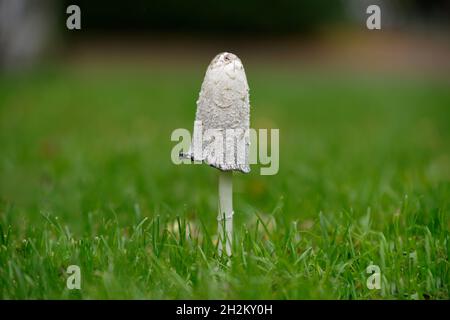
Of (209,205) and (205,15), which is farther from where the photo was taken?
(205,15)

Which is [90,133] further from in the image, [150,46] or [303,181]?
[150,46]

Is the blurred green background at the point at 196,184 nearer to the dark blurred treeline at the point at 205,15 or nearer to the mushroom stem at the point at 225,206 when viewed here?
the mushroom stem at the point at 225,206

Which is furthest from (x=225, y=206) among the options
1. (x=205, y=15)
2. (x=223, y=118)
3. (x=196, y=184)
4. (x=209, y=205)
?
(x=205, y=15)

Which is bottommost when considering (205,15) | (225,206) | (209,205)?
(209,205)

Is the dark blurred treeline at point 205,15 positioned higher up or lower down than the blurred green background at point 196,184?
higher up

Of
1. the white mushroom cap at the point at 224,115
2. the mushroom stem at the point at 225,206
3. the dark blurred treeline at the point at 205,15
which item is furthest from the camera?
the dark blurred treeline at the point at 205,15

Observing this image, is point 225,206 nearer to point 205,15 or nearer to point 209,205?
point 209,205

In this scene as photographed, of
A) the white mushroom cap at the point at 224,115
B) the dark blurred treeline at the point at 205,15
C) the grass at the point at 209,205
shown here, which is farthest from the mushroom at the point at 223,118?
the dark blurred treeline at the point at 205,15

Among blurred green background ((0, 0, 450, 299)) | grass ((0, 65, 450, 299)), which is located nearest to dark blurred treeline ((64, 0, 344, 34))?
blurred green background ((0, 0, 450, 299))
